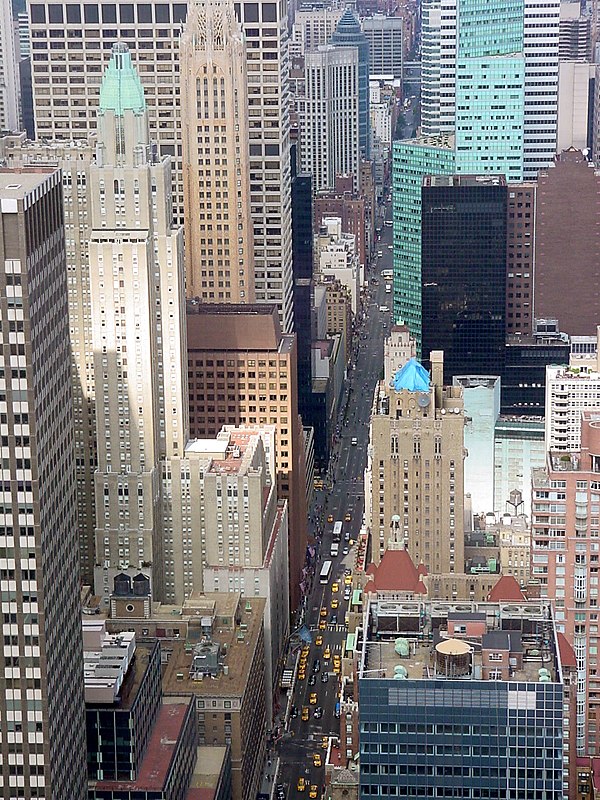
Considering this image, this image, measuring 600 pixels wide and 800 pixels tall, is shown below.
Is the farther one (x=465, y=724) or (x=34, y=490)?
(x=465, y=724)

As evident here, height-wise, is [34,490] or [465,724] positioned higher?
[34,490]

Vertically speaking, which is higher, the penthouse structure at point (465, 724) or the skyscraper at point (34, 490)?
the skyscraper at point (34, 490)

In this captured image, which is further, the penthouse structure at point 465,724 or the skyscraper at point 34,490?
the penthouse structure at point 465,724

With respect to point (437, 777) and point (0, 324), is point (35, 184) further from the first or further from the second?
point (437, 777)

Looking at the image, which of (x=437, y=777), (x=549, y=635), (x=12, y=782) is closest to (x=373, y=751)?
(x=437, y=777)
